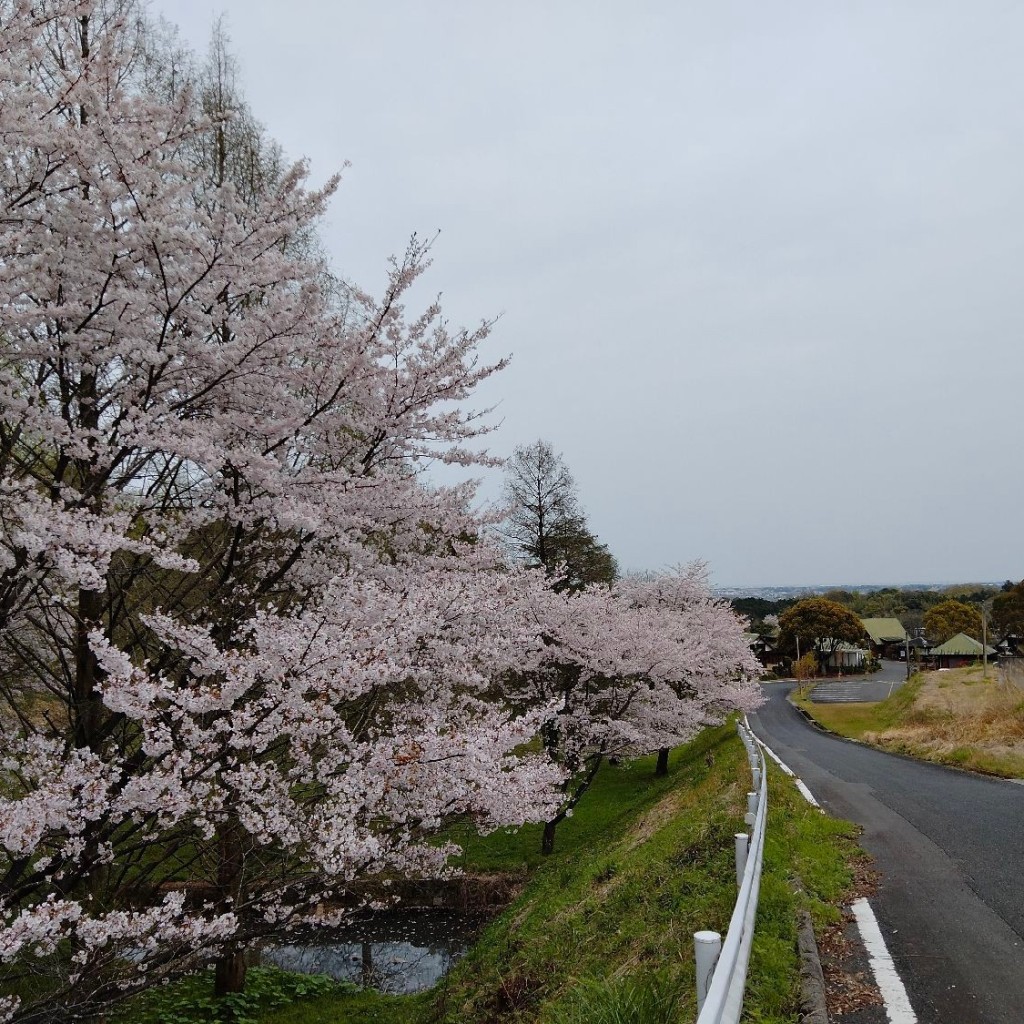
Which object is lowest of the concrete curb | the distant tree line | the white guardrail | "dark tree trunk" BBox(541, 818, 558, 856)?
the distant tree line

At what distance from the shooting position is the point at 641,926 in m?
6.66

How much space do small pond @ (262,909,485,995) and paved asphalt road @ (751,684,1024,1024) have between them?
728 centimetres

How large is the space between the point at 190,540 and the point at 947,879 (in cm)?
870

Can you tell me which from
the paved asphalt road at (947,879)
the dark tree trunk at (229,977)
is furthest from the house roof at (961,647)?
the dark tree trunk at (229,977)

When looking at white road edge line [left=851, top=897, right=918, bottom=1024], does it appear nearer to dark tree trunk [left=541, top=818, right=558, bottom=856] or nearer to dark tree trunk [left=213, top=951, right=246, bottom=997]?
dark tree trunk [left=213, top=951, right=246, bottom=997]

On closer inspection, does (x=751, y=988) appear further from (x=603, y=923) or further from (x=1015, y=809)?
(x=1015, y=809)

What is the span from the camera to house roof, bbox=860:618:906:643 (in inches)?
3438

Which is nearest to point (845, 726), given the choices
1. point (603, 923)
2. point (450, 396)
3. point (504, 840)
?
point (504, 840)

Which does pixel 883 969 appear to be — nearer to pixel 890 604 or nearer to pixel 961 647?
pixel 961 647

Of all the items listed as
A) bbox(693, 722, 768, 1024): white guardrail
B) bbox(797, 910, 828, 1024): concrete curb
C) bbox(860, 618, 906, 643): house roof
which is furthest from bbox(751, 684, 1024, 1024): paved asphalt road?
bbox(860, 618, 906, 643): house roof

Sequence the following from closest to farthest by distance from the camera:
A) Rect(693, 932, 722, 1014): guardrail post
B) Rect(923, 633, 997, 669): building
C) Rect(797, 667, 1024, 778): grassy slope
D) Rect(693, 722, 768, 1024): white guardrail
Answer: Rect(693, 722, 768, 1024): white guardrail → Rect(693, 932, 722, 1014): guardrail post → Rect(797, 667, 1024, 778): grassy slope → Rect(923, 633, 997, 669): building

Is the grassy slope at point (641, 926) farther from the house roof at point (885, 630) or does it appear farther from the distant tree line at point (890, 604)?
the house roof at point (885, 630)

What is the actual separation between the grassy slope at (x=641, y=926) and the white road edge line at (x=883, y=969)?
0.89ft

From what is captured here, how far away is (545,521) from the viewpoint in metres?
29.1
